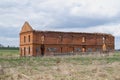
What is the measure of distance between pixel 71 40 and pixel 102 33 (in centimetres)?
917

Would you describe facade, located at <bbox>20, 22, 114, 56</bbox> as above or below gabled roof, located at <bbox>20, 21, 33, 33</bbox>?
below

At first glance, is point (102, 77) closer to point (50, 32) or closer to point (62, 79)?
point (62, 79)

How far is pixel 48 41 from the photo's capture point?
233 ft

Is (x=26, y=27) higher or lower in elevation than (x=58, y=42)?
higher

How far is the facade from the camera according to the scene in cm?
7044

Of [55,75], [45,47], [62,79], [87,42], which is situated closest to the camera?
[62,79]

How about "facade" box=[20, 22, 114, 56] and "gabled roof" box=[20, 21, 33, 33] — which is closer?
"facade" box=[20, 22, 114, 56]

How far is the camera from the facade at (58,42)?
70.4 m

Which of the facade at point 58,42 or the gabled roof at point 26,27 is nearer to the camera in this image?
the facade at point 58,42

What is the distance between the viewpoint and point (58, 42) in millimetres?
72250

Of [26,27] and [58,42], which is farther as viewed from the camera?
[26,27]

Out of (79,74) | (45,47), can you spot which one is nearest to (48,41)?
(45,47)

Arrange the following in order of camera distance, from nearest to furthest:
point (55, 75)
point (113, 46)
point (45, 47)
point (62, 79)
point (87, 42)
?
point (62, 79) < point (55, 75) < point (45, 47) < point (87, 42) < point (113, 46)

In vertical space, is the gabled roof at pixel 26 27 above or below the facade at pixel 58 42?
above
